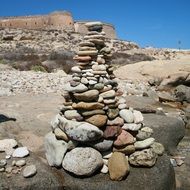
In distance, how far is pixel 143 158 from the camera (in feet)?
22.0

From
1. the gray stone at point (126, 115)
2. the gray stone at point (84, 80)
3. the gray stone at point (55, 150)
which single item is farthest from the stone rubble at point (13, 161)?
the gray stone at point (126, 115)

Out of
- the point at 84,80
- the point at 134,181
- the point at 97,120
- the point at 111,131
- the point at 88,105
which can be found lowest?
the point at 134,181

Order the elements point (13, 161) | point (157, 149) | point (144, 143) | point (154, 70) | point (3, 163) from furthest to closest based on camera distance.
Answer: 1. point (154, 70)
2. point (157, 149)
3. point (144, 143)
4. point (13, 161)
5. point (3, 163)

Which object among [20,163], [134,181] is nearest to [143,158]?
[134,181]

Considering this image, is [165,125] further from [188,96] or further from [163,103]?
[188,96]

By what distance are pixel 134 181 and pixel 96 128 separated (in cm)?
106

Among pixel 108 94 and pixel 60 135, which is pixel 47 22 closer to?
pixel 108 94

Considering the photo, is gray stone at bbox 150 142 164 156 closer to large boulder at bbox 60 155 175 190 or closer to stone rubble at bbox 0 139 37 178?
large boulder at bbox 60 155 175 190

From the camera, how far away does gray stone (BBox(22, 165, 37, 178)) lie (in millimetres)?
6162

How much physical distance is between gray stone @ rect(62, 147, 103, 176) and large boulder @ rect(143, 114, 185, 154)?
2.37 m

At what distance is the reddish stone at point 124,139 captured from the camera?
679cm

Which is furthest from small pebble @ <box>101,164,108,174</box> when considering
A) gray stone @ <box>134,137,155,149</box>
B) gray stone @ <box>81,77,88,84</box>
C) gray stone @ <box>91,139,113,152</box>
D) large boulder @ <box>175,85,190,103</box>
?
large boulder @ <box>175,85,190,103</box>

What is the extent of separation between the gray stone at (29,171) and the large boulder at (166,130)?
10.4 feet

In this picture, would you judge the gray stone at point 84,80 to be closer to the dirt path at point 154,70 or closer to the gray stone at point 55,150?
the gray stone at point 55,150
